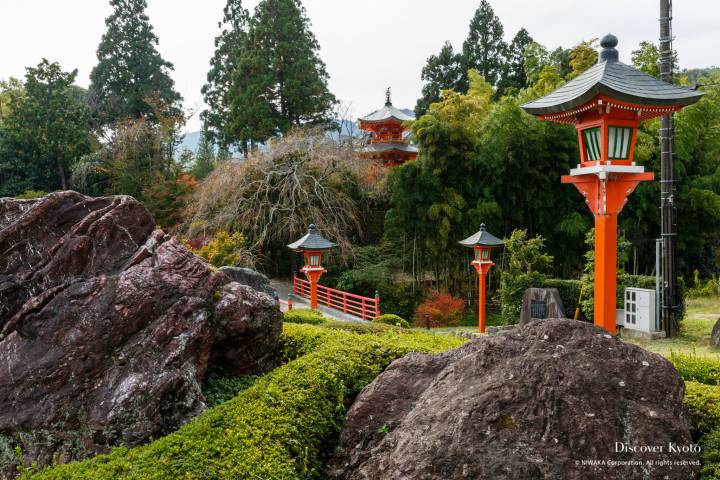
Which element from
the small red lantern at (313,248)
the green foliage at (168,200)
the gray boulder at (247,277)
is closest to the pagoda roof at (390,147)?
the green foliage at (168,200)

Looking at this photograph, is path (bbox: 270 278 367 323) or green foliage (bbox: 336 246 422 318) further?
green foliage (bbox: 336 246 422 318)

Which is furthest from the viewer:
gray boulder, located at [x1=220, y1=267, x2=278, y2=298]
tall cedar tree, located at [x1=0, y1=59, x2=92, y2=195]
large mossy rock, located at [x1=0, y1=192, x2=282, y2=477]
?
tall cedar tree, located at [x1=0, y1=59, x2=92, y2=195]

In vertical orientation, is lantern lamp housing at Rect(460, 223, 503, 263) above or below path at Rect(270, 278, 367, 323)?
above

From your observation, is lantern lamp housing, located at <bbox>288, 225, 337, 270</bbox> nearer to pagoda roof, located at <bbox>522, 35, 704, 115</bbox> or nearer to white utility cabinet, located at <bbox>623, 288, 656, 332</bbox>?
white utility cabinet, located at <bbox>623, 288, 656, 332</bbox>

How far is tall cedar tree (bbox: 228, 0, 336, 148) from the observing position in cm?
2073

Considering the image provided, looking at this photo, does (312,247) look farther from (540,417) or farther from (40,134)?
(40,134)

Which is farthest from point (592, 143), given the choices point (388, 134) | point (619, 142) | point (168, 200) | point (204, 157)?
point (204, 157)

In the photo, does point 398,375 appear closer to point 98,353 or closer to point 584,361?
point 584,361

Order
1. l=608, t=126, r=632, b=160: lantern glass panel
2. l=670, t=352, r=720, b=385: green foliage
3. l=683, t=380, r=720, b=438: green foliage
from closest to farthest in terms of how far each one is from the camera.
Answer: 1. l=683, t=380, r=720, b=438: green foliage
2. l=670, t=352, r=720, b=385: green foliage
3. l=608, t=126, r=632, b=160: lantern glass panel

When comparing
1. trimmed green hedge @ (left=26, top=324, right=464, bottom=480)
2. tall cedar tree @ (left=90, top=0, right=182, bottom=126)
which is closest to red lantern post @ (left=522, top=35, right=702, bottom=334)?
trimmed green hedge @ (left=26, top=324, right=464, bottom=480)

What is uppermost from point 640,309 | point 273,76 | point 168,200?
point 273,76

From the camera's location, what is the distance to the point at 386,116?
2150cm

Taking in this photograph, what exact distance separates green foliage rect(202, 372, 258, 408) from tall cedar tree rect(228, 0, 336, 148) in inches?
681

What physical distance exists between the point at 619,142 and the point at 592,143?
26 centimetres
